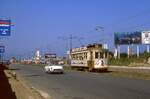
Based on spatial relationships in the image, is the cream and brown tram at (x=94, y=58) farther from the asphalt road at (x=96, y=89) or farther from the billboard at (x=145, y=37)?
the billboard at (x=145, y=37)

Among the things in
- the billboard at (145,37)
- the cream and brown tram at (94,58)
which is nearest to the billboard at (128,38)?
the billboard at (145,37)

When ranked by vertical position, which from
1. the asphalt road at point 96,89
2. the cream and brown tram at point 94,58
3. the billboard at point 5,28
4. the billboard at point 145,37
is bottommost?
the asphalt road at point 96,89

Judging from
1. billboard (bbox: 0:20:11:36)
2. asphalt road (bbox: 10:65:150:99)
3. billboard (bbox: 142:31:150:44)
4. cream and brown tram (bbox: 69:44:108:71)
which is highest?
billboard (bbox: 142:31:150:44)

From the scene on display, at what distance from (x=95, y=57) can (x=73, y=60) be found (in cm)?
1022

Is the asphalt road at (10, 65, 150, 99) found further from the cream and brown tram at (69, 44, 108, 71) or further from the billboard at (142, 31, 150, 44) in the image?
the billboard at (142, 31, 150, 44)

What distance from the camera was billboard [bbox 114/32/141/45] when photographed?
4060 inches

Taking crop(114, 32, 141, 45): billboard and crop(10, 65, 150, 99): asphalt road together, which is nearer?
crop(10, 65, 150, 99): asphalt road

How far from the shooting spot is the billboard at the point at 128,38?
10311 centimetres

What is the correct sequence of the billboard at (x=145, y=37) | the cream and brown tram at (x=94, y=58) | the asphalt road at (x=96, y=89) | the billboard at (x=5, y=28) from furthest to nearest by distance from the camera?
the billboard at (x=145, y=37)
the cream and brown tram at (x=94, y=58)
the billboard at (x=5, y=28)
the asphalt road at (x=96, y=89)

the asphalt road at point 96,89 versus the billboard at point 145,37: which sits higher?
the billboard at point 145,37

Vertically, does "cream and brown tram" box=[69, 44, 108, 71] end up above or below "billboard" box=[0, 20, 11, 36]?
below

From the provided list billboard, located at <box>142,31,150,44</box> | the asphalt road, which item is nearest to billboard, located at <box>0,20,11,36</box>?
the asphalt road

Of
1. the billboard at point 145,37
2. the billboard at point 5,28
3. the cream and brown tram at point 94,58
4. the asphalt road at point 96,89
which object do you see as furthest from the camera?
the billboard at point 145,37

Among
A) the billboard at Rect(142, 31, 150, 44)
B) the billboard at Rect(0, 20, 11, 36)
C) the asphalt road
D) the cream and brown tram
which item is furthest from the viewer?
the billboard at Rect(142, 31, 150, 44)
